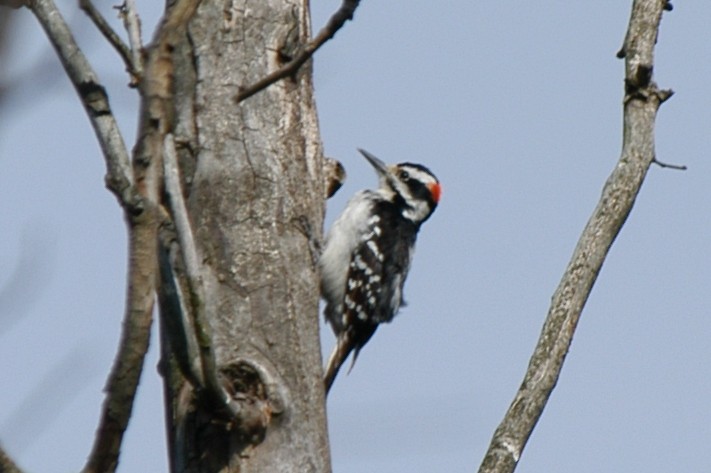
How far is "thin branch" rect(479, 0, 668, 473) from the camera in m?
3.62

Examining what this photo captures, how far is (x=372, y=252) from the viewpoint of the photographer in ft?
20.9

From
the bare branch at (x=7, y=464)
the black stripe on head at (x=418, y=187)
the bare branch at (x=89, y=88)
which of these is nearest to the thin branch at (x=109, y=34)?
the bare branch at (x=89, y=88)

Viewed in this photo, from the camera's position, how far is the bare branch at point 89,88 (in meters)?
2.36

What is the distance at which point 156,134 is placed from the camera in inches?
85.8

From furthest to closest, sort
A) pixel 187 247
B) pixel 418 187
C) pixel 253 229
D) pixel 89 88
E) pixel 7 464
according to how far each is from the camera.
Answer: pixel 418 187 → pixel 253 229 → pixel 187 247 → pixel 89 88 → pixel 7 464

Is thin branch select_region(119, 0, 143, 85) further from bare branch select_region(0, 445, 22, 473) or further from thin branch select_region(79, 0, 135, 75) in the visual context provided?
bare branch select_region(0, 445, 22, 473)

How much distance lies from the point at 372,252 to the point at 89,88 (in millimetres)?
3958

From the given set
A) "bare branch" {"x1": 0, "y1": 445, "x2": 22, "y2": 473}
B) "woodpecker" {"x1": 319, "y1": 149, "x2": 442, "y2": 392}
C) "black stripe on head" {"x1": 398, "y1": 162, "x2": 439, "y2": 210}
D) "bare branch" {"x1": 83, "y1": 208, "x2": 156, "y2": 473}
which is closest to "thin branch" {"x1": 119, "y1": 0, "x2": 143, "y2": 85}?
"bare branch" {"x1": 83, "y1": 208, "x2": 156, "y2": 473}

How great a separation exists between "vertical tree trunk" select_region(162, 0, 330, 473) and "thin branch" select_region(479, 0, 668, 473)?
22.2 inches

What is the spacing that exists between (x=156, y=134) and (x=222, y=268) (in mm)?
1568

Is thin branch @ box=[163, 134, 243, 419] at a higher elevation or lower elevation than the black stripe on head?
lower

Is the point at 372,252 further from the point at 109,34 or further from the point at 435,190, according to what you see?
the point at 109,34

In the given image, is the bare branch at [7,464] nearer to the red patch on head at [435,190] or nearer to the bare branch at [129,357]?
the bare branch at [129,357]

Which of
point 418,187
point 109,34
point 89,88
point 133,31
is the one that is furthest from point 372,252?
point 89,88
